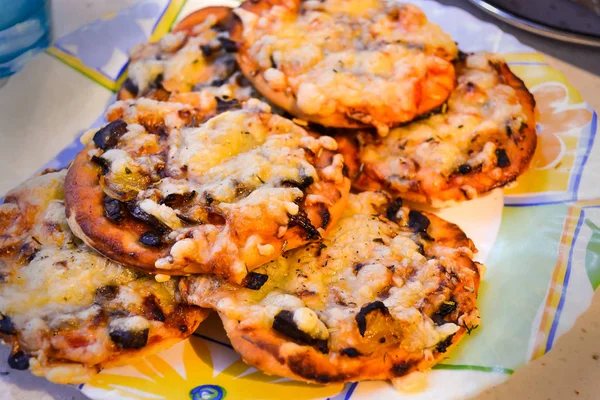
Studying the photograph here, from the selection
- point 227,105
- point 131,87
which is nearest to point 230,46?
point 227,105

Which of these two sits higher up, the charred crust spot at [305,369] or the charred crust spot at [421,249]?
the charred crust spot at [421,249]

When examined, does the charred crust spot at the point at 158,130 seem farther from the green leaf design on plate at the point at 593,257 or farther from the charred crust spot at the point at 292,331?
the green leaf design on plate at the point at 593,257

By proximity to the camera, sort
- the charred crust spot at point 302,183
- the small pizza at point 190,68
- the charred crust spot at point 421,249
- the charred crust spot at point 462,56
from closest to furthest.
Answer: the charred crust spot at point 302,183
the charred crust spot at point 421,249
the small pizza at point 190,68
the charred crust spot at point 462,56

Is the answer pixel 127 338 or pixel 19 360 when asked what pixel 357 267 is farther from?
pixel 19 360

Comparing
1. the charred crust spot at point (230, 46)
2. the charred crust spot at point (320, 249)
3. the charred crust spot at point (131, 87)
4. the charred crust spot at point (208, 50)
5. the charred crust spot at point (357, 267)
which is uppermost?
the charred crust spot at point (230, 46)

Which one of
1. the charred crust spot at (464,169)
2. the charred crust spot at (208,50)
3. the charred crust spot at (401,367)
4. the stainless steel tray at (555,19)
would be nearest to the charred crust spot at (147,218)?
the charred crust spot at (401,367)

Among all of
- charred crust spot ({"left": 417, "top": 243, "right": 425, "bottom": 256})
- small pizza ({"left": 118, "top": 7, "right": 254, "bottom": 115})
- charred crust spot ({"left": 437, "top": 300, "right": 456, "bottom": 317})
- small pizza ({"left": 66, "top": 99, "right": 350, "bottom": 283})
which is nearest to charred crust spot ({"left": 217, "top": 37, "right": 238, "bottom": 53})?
small pizza ({"left": 118, "top": 7, "right": 254, "bottom": 115})

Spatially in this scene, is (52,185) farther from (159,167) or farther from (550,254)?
(550,254)

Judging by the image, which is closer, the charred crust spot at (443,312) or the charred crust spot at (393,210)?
the charred crust spot at (443,312)
